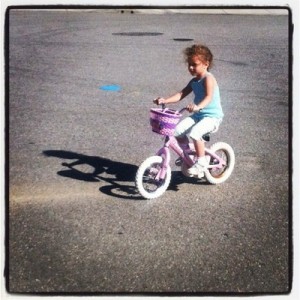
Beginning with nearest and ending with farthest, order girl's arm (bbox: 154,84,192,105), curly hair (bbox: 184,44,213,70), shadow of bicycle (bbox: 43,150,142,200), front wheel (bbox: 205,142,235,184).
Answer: curly hair (bbox: 184,44,213,70), girl's arm (bbox: 154,84,192,105), shadow of bicycle (bbox: 43,150,142,200), front wheel (bbox: 205,142,235,184)

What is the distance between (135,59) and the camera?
7.41 m

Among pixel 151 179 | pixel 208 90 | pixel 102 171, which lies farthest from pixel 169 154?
pixel 102 171

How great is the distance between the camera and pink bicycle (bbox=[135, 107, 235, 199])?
12.7 feet

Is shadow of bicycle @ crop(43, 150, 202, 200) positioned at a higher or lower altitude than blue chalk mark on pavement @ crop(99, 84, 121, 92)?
→ lower

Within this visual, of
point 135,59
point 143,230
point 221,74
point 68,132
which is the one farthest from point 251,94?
point 143,230

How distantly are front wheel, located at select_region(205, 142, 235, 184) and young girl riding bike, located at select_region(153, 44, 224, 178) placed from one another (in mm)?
155

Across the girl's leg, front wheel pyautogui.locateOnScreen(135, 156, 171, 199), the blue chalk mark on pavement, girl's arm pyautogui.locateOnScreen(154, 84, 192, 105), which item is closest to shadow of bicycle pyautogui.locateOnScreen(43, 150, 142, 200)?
front wheel pyautogui.locateOnScreen(135, 156, 171, 199)

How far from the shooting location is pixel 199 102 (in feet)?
13.2

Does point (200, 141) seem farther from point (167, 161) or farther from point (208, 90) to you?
point (208, 90)

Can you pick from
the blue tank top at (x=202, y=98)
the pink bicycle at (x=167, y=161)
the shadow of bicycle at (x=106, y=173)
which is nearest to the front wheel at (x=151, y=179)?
the pink bicycle at (x=167, y=161)

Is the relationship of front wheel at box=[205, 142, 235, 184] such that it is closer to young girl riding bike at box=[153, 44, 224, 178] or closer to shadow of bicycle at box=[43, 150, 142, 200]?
young girl riding bike at box=[153, 44, 224, 178]

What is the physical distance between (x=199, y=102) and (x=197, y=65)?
0.32 metres

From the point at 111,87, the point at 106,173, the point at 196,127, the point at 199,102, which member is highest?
the point at 111,87

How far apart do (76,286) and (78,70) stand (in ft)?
14.6
